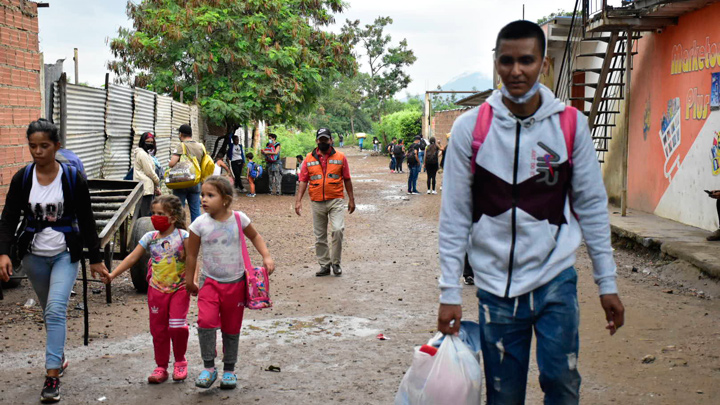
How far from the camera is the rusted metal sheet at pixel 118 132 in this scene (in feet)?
41.4

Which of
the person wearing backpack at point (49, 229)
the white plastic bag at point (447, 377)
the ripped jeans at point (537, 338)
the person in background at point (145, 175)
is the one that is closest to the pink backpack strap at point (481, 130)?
the ripped jeans at point (537, 338)

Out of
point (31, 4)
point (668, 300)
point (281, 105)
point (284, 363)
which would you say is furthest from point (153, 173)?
point (281, 105)

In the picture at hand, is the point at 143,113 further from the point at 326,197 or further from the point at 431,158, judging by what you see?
the point at 431,158

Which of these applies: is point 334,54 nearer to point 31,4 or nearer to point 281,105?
point 281,105

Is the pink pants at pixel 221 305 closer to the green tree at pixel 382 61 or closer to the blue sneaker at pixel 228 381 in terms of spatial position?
the blue sneaker at pixel 228 381

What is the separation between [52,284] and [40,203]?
0.53 metres

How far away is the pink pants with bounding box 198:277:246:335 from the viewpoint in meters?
4.86

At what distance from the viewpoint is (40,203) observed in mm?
4773

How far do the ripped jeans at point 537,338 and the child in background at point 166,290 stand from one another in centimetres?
269

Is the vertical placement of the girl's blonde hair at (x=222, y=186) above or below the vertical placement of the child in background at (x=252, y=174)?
above

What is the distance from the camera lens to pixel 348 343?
20.2ft

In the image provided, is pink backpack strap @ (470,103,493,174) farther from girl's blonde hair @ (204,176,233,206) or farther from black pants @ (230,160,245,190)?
black pants @ (230,160,245,190)

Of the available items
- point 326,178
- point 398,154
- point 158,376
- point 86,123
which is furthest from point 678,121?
point 398,154

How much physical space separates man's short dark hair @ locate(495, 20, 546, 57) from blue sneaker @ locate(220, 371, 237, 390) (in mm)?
3056
